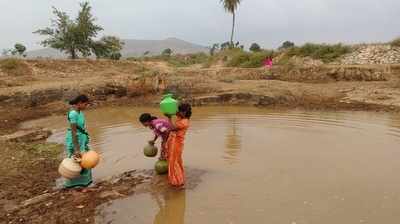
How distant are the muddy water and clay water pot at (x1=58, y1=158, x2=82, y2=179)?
0.68 metres

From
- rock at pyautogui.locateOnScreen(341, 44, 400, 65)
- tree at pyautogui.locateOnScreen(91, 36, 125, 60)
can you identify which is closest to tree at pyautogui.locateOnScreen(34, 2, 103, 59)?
tree at pyautogui.locateOnScreen(91, 36, 125, 60)

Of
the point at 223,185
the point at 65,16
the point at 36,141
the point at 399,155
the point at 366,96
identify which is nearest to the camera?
the point at 223,185

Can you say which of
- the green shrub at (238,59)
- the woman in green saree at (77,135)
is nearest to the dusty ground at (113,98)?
the woman in green saree at (77,135)

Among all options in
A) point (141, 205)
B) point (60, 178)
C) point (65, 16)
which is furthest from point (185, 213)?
point (65, 16)

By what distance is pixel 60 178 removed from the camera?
735 cm

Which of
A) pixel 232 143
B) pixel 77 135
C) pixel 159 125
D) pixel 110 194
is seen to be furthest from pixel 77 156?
pixel 232 143

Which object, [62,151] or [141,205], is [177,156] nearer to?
[141,205]

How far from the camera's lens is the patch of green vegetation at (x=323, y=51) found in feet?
88.5

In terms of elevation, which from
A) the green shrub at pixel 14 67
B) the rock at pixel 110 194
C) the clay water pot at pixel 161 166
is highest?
the green shrub at pixel 14 67

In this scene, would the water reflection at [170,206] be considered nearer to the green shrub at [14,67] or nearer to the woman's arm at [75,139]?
the woman's arm at [75,139]

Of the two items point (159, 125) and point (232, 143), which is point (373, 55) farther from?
point (159, 125)

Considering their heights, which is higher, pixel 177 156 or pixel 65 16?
pixel 65 16

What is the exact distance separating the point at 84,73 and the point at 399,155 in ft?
66.8

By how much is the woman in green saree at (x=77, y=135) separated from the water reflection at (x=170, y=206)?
112cm
